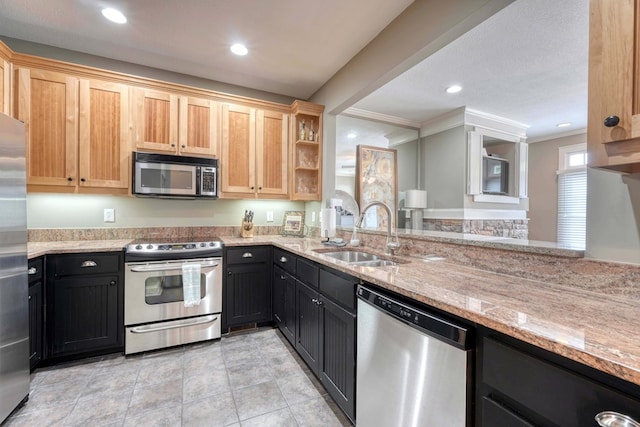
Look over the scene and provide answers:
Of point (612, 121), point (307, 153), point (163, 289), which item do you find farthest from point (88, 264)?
→ point (612, 121)

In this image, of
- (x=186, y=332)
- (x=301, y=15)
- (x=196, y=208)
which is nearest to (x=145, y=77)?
(x=196, y=208)

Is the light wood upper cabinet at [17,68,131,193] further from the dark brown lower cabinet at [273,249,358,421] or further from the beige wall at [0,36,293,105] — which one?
the dark brown lower cabinet at [273,249,358,421]

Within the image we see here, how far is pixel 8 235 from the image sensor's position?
153 centimetres

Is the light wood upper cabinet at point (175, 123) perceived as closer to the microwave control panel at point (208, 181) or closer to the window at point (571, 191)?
the microwave control panel at point (208, 181)

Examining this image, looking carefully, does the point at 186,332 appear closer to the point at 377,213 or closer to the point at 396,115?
the point at 377,213

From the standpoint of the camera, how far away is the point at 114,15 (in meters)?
2.05

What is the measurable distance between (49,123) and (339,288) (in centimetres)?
278

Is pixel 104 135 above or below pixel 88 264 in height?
above

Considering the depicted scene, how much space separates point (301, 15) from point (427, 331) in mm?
2219

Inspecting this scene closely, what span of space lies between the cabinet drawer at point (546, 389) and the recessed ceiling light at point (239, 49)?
8.94 ft

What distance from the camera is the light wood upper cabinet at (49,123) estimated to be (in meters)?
2.26

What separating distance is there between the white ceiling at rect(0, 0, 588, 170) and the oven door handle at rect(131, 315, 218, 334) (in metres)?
2.45

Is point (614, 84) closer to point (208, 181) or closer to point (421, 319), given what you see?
point (421, 319)

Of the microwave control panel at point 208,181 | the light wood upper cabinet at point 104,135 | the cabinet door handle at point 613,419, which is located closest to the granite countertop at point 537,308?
the cabinet door handle at point 613,419
